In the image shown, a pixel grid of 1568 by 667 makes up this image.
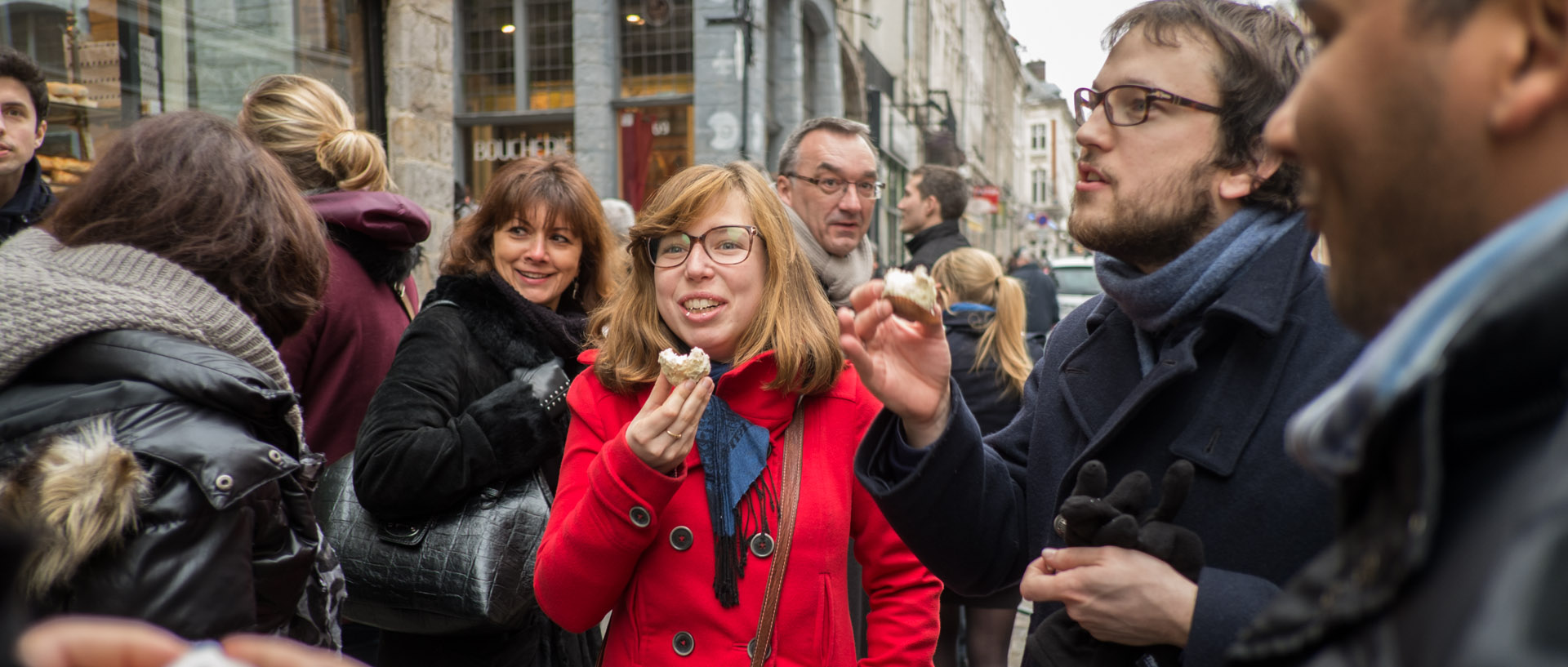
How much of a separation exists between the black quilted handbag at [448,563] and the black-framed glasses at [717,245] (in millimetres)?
858

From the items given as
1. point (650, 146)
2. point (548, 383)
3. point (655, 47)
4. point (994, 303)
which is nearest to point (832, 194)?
point (994, 303)

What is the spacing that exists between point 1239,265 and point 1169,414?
304 millimetres

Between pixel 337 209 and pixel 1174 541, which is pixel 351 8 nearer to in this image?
pixel 337 209

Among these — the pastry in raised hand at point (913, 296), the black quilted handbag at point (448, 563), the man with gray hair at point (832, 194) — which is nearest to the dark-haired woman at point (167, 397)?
the black quilted handbag at point (448, 563)

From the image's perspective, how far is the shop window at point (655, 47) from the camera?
1219cm

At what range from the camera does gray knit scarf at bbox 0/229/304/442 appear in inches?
66.8

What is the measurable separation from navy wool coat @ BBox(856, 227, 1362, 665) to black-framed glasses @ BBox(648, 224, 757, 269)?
74cm

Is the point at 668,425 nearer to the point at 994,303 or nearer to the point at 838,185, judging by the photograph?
the point at 838,185

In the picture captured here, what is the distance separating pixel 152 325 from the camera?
1.80 m

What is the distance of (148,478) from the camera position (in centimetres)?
162

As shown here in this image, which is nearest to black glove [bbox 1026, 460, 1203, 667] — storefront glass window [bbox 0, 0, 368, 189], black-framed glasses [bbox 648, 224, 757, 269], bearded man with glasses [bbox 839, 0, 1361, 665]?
bearded man with glasses [bbox 839, 0, 1361, 665]

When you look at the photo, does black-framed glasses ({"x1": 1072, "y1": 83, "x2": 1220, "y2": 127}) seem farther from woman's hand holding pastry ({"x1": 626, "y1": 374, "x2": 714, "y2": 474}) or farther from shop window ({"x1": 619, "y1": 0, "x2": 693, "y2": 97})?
shop window ({"x1": 619, "y1": 0, "x2": 693, "y2": 97})

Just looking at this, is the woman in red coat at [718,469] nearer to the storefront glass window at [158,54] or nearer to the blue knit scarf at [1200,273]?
the blue knit scarf at [1200,273]

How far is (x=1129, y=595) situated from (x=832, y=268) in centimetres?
289
